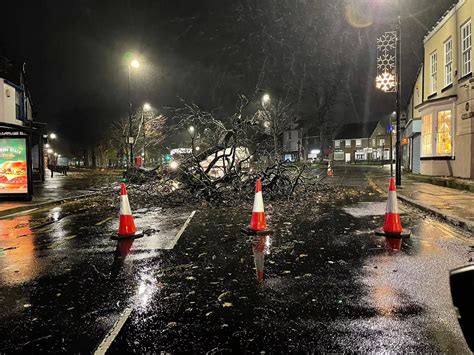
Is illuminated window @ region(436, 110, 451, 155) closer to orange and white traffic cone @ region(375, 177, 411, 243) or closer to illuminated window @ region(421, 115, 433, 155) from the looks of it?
illuminated window @ region(421, 115, 433, 155)

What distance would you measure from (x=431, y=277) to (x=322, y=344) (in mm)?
2596

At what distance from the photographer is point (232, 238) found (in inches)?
307

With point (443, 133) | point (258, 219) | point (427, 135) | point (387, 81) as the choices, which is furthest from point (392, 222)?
point (427, 135)

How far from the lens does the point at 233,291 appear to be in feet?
15.3

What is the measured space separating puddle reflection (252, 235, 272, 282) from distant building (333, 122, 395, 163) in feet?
296

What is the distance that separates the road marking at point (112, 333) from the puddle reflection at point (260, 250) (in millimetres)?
1804

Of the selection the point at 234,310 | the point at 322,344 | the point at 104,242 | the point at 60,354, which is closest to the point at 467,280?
the point at 322,344

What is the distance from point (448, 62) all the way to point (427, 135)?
3.91 metres

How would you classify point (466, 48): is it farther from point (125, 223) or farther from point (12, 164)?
point (12, 164)

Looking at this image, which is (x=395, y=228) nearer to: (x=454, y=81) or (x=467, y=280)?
(x=467, y=280)

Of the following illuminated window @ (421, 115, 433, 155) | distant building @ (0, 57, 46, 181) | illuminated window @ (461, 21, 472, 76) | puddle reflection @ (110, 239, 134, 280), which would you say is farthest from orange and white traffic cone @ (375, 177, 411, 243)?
distant building @ (0, 57, 46, 181)

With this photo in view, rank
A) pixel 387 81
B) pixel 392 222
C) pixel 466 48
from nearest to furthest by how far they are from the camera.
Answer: pixel 392 222 < pixel 466 48 < pixel 387 81

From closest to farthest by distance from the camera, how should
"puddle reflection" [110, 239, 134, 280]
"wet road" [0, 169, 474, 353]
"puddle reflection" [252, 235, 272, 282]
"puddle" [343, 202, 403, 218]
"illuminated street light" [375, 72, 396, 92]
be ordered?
1. "wet road" [0, 169, 474, 353]
2. "puddle reflection" [252, 235, 272, 282]
3. "puddle reflection" [110, 239, 134, 280]
4. "puddle" [343, 202, 403, 218]
5. "illuminated street light" [375, 72, 396, 92]

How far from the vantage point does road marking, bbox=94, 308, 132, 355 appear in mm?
3248
